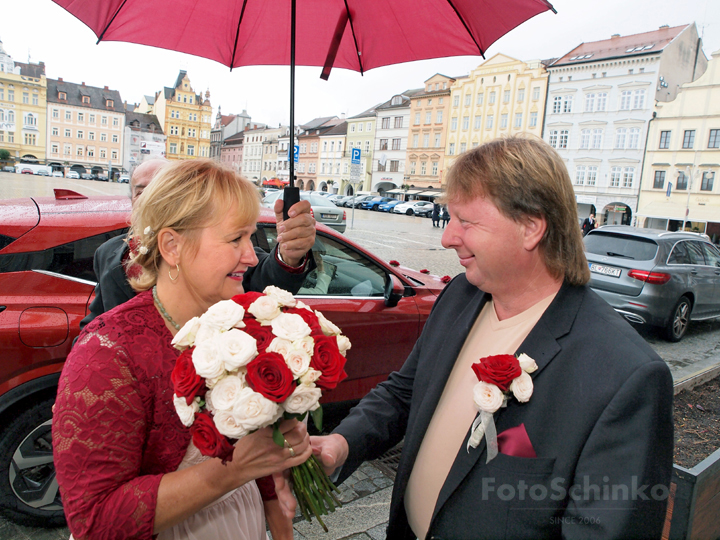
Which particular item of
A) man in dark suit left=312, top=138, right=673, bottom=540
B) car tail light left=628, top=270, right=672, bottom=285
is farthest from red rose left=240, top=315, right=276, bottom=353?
car tail light left=628, top=270, right=672, bottom=285

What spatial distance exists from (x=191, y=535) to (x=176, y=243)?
0.97 m

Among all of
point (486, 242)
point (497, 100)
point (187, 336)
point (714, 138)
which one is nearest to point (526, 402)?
point (486, 242)

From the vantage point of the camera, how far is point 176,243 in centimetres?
166

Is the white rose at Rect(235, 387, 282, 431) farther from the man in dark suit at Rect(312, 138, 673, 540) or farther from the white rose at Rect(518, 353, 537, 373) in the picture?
the white rose at Rect(518, 353, 537, 373)

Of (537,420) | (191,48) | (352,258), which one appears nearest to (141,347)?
(537,420)

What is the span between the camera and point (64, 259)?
114 inches

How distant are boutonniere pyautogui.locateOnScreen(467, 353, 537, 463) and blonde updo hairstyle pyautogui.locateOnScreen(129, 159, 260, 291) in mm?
967

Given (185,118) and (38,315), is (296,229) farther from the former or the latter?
(185,118)

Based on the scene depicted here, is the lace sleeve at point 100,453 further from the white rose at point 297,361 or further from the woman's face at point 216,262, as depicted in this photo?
the white rose at point 297,361

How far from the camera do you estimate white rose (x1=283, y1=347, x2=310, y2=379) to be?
1.16 metres

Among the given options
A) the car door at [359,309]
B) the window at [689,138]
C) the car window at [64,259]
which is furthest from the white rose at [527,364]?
the window at [689,138]

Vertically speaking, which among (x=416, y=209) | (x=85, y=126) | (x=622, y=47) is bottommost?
(x=416, y=209)

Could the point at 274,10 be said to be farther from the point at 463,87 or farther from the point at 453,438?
the point at 463,87

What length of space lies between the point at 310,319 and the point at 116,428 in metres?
0.60
